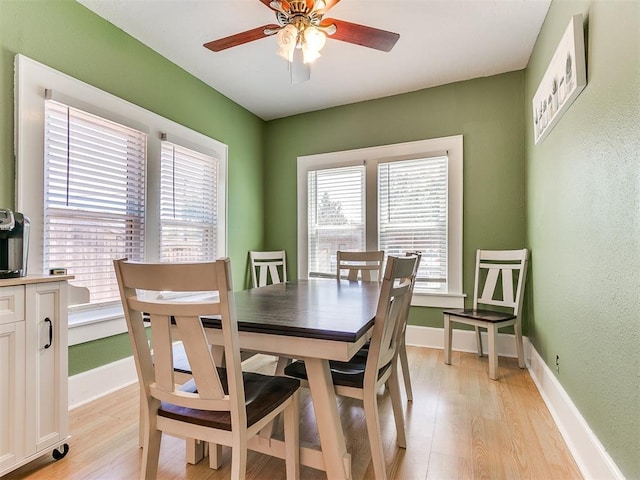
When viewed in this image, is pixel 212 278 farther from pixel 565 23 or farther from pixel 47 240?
pixel 565 23

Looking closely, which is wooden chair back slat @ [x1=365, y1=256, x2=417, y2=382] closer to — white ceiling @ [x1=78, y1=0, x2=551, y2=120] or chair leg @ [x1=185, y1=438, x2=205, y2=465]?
chair leg @ [x1=185, y1=438, x2=205, y2=465]

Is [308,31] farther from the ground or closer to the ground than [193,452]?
farther from the ground

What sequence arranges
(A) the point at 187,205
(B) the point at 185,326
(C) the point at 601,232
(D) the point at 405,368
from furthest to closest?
(A) the point at 187,205 < (D) the point at 405,368 < (C) the point at 601,232 < (B) the point at 185,326

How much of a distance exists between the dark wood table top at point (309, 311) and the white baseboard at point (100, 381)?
1196 mm

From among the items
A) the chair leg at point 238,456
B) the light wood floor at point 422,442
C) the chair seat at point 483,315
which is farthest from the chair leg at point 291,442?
the chair seat at point 483,315

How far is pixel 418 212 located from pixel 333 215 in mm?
952

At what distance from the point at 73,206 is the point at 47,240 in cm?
27

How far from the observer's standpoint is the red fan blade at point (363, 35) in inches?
71.0

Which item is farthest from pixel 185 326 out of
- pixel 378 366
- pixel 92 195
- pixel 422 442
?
pixel 92 195

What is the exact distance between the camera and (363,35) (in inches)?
74.2

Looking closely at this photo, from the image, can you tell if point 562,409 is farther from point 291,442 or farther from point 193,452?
point 193,452

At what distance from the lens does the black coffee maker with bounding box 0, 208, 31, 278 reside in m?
1.51

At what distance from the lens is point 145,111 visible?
8.63 feet

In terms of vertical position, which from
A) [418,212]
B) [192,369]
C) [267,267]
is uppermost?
[418,212]
